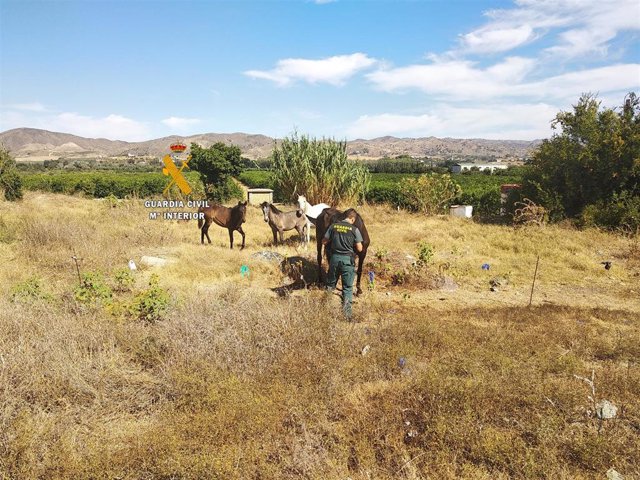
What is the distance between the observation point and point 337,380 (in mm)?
4117

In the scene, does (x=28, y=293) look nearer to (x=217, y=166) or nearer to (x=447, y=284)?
(x=447, y=284)

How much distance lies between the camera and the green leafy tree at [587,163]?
14711 millimetres

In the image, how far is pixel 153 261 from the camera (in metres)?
9.53

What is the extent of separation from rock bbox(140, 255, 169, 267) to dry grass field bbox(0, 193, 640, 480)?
6.14 feet

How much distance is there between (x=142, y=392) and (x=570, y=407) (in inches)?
176

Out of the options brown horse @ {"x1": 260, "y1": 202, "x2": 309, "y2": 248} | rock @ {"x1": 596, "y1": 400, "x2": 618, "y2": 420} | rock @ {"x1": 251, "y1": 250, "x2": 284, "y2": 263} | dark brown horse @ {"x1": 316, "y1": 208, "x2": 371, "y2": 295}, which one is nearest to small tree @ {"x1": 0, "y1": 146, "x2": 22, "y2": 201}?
brown horse @ {"x1": 260, "y1": 202, "x2": 309, "y2": 248}

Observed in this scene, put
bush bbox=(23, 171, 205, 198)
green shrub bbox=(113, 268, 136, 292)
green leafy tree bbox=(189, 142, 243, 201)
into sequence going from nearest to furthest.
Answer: green shrub bbox=(113, 268, 136, 292), green leafy tree bbox=(189, 142, 243, 201), bush bbox=(23, 171, 205, 198)

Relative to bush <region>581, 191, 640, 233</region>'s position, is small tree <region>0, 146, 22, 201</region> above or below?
above

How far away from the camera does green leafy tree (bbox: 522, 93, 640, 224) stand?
48.3ft

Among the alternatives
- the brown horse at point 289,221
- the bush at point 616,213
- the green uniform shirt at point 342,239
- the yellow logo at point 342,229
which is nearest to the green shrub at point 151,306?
the green uniform shirt at point 342,239

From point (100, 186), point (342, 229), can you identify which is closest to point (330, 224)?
point (342, 229)

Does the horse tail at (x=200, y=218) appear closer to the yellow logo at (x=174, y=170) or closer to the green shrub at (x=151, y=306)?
the yellow logo at (x=174, y=170)

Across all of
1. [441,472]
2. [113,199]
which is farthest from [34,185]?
[441,472]

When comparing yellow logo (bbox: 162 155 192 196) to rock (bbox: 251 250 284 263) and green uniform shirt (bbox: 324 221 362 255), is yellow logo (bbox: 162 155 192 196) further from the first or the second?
green uniform shirt (bbox: 324 221 362 255)
